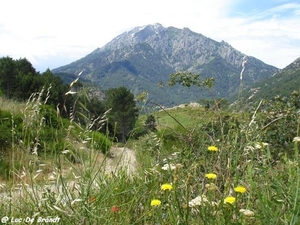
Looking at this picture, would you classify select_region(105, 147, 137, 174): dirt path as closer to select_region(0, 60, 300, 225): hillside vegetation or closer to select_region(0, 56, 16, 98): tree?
select_region(0, 60, 300, 225): hillside vegetation

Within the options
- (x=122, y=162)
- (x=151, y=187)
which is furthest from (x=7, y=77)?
(x=151, y=187)

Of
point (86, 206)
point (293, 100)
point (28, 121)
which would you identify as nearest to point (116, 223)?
point (86, 206)

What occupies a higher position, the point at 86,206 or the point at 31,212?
the point at 86,206

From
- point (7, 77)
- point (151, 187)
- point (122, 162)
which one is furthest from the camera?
point (7, 77)

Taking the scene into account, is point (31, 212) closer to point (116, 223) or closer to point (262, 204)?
point (116, 223)

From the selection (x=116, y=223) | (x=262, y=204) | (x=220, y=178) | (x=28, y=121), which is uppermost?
(x=28, y=121)

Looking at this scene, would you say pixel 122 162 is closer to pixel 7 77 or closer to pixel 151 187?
pixel 151 187

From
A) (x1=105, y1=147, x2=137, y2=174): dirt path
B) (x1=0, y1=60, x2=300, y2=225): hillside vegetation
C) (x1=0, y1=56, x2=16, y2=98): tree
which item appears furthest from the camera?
(x1=0, y1=56, x2=16, y2=98): tree

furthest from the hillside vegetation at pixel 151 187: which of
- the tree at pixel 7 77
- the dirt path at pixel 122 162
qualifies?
the tree at pixel 7 77

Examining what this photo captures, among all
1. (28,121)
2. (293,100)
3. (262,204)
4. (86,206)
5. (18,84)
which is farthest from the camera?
(18,84)

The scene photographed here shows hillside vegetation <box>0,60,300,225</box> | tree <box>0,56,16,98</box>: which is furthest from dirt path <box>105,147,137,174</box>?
tree <box>0,56,16,98</box>

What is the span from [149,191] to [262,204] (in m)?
1.03

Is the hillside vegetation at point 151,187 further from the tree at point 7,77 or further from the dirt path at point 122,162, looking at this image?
the tree at point 7,77

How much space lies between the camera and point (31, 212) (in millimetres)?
2020
